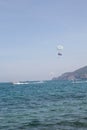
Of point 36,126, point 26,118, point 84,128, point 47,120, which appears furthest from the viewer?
point 26,118

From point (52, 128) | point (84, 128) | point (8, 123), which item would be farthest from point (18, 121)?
point (84, 128)

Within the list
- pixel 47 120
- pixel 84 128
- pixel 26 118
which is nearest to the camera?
pixel 84 128

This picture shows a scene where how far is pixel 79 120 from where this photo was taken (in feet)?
94.1

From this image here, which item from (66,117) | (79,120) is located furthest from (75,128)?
(66,117)

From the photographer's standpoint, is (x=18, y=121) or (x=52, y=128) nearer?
(x=52, y=128)

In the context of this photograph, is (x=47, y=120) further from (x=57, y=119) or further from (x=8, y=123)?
(x=8, y=123)

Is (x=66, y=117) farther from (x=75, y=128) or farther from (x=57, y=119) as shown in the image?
(x=75, y=128)

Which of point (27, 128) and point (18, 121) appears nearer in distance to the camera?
point (27, 128)

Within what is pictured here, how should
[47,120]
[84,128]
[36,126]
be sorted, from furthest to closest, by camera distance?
[47,120] → [36,126] → [84,128]

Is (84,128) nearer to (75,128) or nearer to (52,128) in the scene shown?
(75,128)

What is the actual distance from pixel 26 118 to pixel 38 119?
60.6 inches

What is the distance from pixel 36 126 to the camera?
27.0m

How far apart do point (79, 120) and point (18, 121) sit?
565cm

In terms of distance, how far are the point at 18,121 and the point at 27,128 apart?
3568 millimetres
